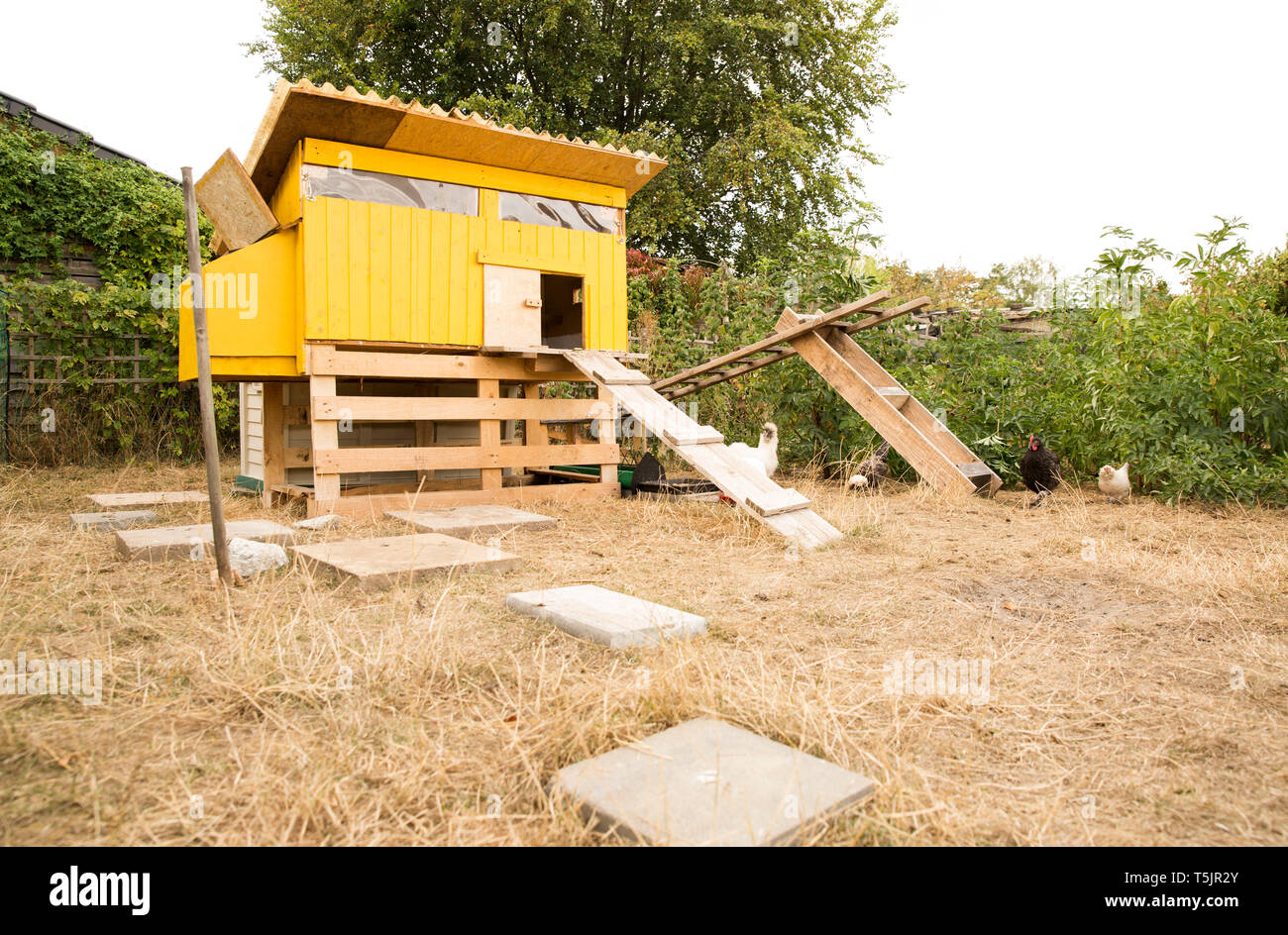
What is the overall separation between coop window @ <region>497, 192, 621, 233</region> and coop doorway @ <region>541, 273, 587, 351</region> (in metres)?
0.89

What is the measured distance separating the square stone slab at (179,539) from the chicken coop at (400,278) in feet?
2.61

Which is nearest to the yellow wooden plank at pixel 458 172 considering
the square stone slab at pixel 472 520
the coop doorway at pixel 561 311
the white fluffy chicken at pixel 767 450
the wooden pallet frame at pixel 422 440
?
the coop doorway at pixel 561 311

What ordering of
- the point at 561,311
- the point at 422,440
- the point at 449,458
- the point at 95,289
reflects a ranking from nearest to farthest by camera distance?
the point at 449,458 → the point at 422,440 → the point at 561,311 → the point at 95,289

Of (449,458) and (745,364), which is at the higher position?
(745,364)

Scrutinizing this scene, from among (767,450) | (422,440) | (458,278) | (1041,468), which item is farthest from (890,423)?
(422,440)

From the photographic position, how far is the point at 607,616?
2736 millimetres

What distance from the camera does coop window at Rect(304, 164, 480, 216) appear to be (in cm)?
525

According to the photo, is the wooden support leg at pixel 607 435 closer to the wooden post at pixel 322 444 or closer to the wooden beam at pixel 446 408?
the wooden beam at pixel 446 408

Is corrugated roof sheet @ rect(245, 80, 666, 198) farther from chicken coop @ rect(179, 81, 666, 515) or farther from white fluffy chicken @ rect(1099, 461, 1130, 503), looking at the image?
white fluffy chicken @ rect(1099, 461, 1130, 503)

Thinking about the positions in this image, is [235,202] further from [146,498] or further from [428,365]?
[146,498]

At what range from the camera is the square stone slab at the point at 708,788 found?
1422 millimetres

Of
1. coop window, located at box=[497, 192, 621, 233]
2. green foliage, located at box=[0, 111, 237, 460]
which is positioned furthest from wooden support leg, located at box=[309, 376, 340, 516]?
green foliage, located at box=[0, 111, 237, 460]

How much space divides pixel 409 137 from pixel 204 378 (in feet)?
10.3
